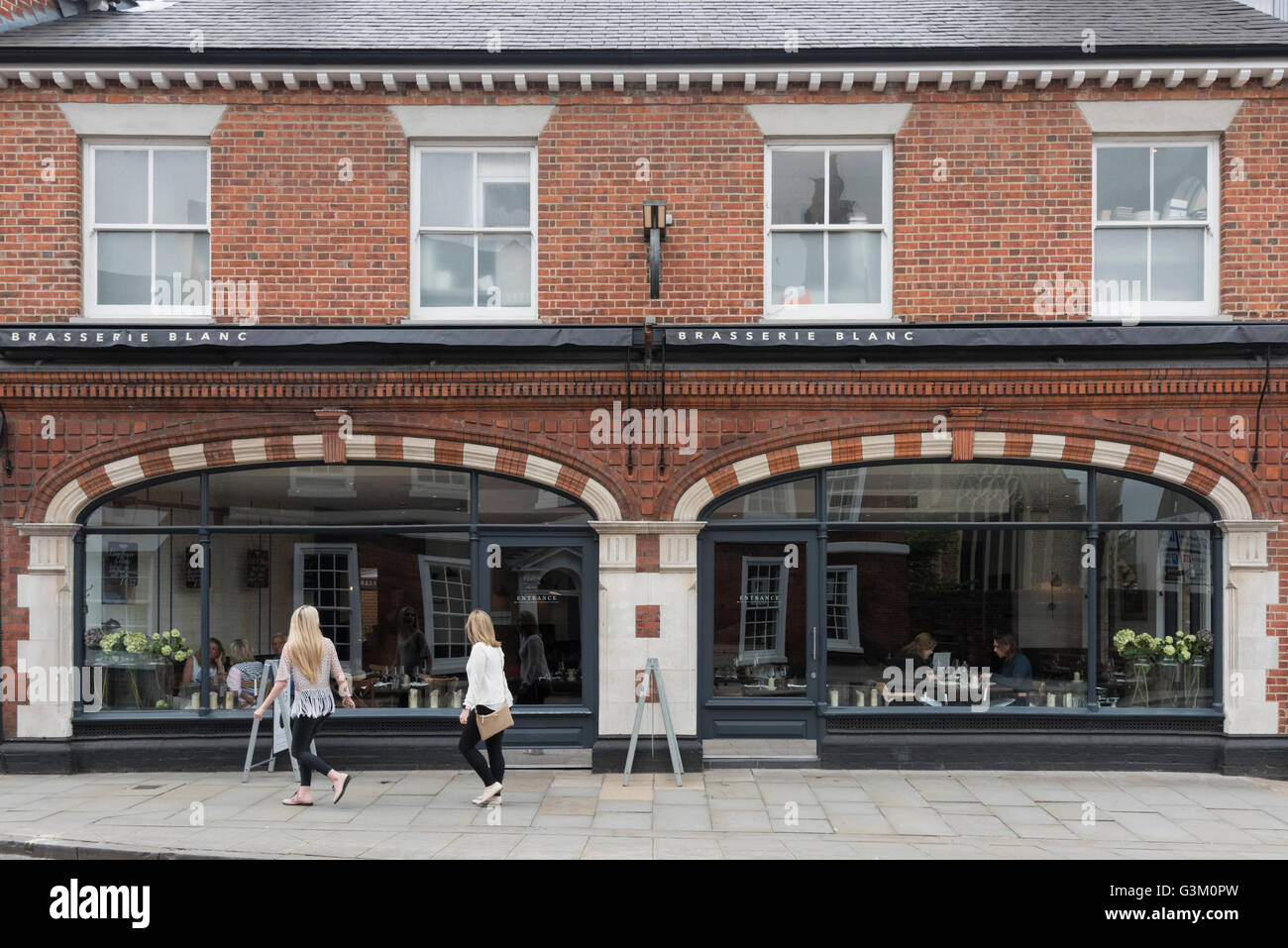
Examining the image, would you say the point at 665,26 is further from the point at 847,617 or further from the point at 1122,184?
the point at 847,617

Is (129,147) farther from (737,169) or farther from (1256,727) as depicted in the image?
(1256,727)

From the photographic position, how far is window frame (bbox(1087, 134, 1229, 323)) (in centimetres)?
941

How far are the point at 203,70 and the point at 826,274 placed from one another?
6541 mm

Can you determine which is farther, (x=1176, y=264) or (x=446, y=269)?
(x=446, y=269)

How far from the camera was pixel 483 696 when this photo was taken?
25.8ft

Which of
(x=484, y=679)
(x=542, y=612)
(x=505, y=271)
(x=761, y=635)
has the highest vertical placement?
(x=505, y=271)

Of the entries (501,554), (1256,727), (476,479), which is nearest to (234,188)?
(476,479)

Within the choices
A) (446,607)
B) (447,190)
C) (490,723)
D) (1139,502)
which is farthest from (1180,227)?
(446,607)

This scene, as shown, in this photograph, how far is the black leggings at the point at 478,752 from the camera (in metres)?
7.91

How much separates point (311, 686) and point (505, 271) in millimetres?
4459

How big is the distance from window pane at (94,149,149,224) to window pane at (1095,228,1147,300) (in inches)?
384

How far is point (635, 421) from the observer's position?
9.37m

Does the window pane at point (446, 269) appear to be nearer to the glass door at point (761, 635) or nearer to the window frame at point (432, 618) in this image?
the window frame at point (432, 618)

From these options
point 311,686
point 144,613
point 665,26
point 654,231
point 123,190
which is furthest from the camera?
point 665,26
